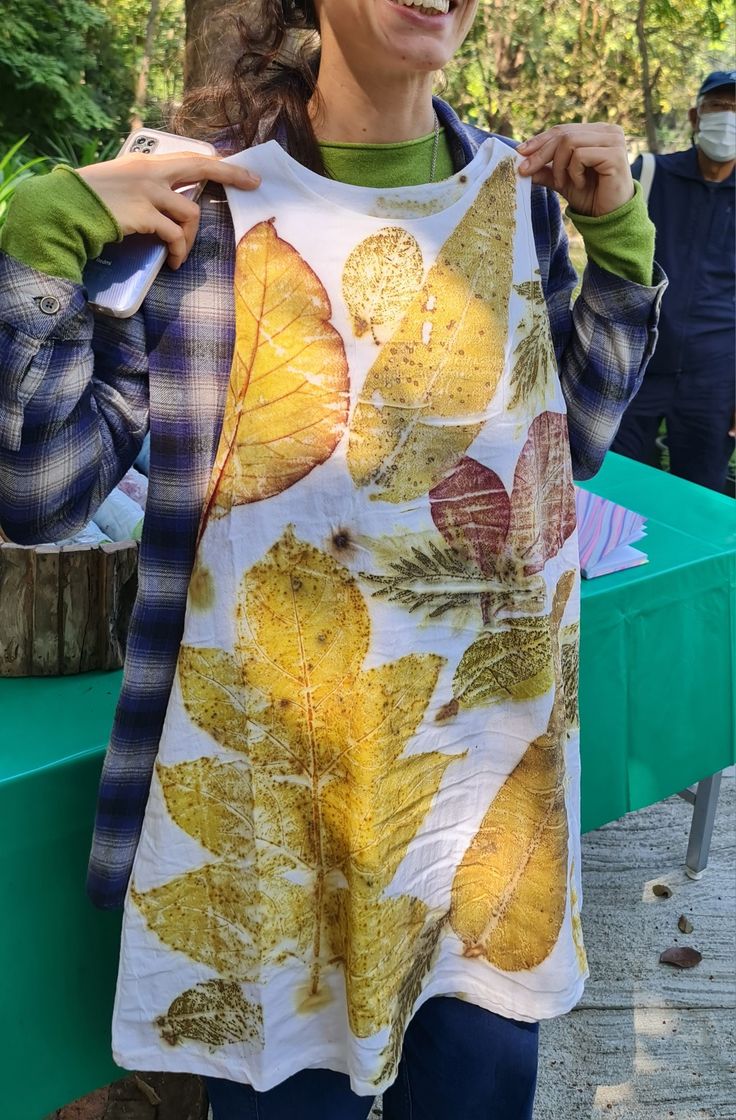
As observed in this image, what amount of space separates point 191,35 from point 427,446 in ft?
7.53

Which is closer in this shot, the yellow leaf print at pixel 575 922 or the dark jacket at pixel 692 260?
the yellow leaf print at pixel 575 922

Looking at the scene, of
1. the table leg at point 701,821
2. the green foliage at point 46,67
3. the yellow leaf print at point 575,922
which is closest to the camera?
the yellow leaf print at point 575,922

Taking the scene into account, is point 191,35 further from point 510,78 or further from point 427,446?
point 510,78

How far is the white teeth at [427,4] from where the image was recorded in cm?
95

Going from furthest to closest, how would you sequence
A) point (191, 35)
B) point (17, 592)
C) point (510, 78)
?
1. point (510, 78)
2. point (191, 35)
3. point (17, 592)

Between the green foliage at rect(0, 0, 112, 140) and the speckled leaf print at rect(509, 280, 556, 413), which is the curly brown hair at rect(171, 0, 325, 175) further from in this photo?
the green foliage at rect(0, 0, 112, 140)

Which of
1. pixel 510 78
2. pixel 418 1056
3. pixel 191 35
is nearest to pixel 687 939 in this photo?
pixel 418 1056

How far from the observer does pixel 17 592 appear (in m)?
1.42

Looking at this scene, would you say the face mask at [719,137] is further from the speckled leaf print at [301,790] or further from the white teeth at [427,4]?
the speckled leaf print at [301,790]

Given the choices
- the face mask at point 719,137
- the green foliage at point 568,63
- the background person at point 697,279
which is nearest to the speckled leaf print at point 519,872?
the background person at point 697,279

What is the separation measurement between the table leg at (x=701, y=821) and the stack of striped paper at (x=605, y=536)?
27.8 inches

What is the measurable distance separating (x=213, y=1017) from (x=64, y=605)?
61cm

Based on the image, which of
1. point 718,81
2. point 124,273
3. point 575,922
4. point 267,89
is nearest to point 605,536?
point 575,922

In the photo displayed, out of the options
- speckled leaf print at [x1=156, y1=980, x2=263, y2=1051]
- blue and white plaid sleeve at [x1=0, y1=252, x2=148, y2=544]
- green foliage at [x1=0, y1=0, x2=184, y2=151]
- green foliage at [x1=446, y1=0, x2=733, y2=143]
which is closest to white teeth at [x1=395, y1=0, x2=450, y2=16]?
blue and white plaid sleeve at [x1=0, y1=252, x2=148, y2=544]
